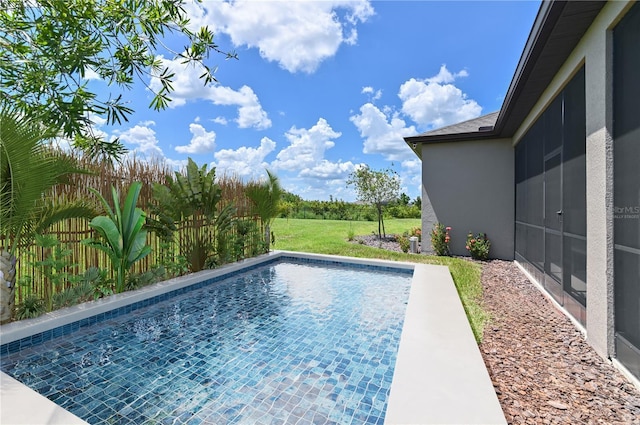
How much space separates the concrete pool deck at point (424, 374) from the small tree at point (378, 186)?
368 inches

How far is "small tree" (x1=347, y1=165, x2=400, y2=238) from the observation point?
1402 cm

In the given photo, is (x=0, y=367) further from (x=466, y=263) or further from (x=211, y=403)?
(x=466, y=263)

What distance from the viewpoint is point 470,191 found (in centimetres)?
965

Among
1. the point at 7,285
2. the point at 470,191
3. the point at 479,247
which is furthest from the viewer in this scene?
the point at 470,191

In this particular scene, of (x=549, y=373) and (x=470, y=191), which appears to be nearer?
(x=549, y=373)

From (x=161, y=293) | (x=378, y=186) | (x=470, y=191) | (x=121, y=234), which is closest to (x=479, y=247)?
(x=470, y=191)

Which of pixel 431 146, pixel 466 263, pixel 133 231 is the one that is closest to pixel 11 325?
pixel 133 231

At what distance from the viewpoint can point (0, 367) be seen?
10.4 feet

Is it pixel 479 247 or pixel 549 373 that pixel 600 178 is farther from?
pixel 479 247

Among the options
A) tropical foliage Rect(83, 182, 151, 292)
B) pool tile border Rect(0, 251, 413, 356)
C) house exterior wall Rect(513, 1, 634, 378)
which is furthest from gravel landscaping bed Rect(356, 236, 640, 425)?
tropical foliage Rect(83, 182, 151, 292)

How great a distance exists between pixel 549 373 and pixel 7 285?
672 cm

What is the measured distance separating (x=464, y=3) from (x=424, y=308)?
727 cm

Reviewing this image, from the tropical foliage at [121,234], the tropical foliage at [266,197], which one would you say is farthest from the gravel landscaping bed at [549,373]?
the tropical foliage at [266,197]

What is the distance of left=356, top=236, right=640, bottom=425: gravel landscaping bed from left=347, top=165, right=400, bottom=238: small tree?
950cm
